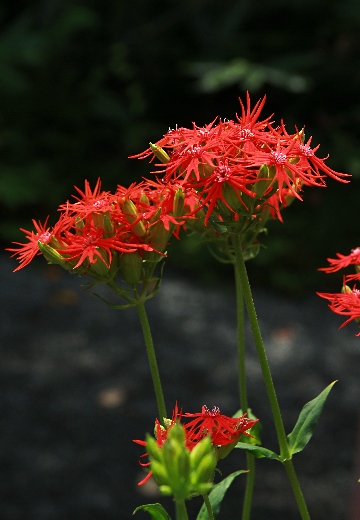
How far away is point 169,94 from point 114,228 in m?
3.47

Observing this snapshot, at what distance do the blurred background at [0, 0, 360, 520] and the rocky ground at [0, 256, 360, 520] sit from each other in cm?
12

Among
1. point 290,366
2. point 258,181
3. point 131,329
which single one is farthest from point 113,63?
point 258,181

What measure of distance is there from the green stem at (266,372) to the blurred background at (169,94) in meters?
2.91

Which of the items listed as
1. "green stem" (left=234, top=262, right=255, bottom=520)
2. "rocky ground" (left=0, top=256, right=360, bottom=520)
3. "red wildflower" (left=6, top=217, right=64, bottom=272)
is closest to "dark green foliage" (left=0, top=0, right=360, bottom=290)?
"rocky ground" (left=0, top=256, right=360, bottom=520)

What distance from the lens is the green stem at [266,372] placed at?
0.85 meters

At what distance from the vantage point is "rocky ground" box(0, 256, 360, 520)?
2.61m

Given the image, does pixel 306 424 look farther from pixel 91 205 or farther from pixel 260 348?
pixel 91 205

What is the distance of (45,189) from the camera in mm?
4109

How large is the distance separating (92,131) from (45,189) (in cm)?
50

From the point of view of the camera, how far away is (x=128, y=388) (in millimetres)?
3205

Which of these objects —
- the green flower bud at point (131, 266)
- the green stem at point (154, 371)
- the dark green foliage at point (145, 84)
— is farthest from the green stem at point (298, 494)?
the dark green foliage at point (145, 84)

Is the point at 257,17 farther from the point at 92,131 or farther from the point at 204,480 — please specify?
the point at 204,480

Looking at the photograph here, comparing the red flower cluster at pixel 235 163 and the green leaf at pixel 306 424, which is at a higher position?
the red flower cluster at pixel 235 163

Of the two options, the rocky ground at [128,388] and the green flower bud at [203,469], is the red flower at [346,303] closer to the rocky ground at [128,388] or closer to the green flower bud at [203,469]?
the green flower bud at [203,469]
